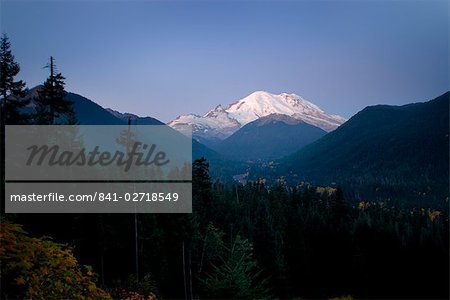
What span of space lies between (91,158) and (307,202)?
267 ft

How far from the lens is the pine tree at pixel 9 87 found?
25641mm

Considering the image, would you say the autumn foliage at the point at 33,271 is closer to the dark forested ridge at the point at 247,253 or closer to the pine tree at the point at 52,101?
the dark forested ridge at the point at 247,253

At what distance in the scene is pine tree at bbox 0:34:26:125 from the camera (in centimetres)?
2564

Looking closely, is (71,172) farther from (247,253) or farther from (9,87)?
(247,253)

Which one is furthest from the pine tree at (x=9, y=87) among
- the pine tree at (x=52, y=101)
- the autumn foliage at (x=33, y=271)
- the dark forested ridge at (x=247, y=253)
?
the autumn foliage at (x=33, y=271)

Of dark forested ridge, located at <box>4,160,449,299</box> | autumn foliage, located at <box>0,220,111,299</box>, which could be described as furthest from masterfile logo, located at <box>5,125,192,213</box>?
autumn foliage, located at <box>0,220,111,299</box>

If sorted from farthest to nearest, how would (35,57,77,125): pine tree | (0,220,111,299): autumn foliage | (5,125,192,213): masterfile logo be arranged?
(35,57,77,125): pine tree
(5,125,192,213): masterfile logo
(0,220,111,299): autumn foliage

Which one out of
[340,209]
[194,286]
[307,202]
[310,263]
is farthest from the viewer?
[307,202]

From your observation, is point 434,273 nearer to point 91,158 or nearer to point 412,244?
point 412,244

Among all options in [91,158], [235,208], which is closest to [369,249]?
[235,208]

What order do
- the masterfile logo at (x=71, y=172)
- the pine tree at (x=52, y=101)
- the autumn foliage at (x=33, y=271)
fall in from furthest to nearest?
1. the pine tree at (x=52, y=101)
2. the masterfile logo at (x=71, y=172)
3. the autumn foliage at (x=33, y=271)

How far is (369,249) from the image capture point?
62.1 meters

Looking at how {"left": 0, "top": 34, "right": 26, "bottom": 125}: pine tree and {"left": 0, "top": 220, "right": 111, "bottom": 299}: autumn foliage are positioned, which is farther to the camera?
{"left": 0, "top": 34, "right": 26, "bottom": 125}: pine tree

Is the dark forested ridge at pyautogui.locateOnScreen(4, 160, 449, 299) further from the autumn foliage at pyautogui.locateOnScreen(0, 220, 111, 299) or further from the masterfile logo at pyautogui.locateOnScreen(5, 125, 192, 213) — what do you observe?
the autumn foliage at pyautogui.locateOnScreen(0, 220, 111, 299)
